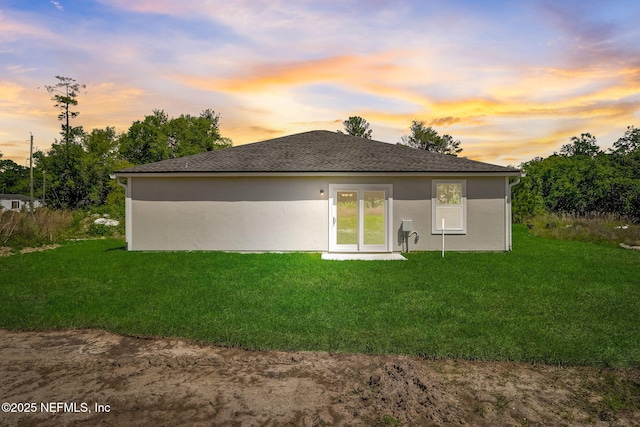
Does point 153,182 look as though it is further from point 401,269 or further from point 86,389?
point 86,389

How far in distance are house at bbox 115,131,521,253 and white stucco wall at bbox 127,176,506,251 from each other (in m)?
0.03

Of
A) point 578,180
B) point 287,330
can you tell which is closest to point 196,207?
point 287,330

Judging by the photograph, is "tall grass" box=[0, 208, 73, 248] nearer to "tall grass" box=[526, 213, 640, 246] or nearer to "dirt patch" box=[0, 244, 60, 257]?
"dirt patch" box=[0, 244, 60, 257]

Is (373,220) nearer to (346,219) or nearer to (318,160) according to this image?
(346,219)

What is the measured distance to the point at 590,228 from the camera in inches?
667

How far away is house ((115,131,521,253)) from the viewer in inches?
478

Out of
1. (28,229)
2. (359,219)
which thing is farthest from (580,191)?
(28,229)

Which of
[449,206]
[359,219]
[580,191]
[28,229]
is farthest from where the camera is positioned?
[580,191]

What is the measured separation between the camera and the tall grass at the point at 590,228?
14.8m

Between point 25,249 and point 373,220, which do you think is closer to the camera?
point 373,220

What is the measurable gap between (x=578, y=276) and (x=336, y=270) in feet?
18.2

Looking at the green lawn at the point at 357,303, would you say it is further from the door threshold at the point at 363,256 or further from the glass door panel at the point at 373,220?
the glass door panel at the point at 373,220

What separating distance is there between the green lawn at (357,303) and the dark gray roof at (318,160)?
3.13m

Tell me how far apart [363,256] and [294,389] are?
26.8 ft
